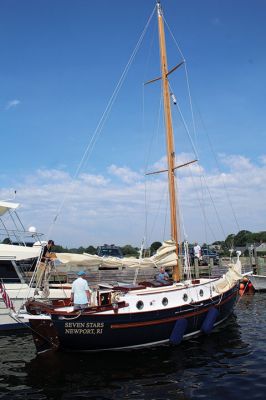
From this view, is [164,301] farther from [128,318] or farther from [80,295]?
[80,295]

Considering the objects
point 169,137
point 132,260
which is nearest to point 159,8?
point 169,137

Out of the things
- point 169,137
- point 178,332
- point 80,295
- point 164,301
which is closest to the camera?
point 80,295

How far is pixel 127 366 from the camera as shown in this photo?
11078mm

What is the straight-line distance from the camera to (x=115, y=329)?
38.8 ft

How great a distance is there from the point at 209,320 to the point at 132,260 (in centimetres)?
349

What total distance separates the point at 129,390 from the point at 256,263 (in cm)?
2129

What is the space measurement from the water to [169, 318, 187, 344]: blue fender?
1.05 ft

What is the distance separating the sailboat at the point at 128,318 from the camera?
11703 millimetres

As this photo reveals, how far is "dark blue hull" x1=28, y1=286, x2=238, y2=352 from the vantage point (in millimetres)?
11656

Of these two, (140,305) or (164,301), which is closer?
(140,305)

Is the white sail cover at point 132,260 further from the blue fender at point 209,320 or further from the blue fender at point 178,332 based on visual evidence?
the blue fender at point 178,332

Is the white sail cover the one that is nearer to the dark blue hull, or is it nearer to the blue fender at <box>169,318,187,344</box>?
the dark blue hull

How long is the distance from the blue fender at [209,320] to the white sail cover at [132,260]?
7.46 ft

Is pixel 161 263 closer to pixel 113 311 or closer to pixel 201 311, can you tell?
pixel 201 311
